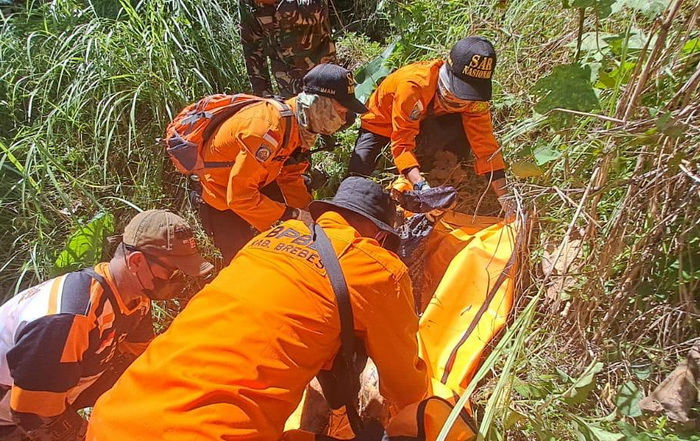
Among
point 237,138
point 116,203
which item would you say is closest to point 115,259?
point 237,138

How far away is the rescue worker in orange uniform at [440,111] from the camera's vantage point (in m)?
3.01

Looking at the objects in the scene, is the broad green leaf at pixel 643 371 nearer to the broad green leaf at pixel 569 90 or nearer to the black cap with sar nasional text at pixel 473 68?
the broad green leaf at pixel 569 90

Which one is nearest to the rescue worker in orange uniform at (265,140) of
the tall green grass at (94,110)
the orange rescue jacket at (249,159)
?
the orange rescue jacket at (249,159)

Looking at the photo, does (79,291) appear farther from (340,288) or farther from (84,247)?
(84,247)

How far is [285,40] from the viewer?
3900mm

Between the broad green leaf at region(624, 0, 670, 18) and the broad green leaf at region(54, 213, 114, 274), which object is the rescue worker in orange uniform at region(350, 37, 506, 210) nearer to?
the broad green leaf at region(624, 0, 670, 18)

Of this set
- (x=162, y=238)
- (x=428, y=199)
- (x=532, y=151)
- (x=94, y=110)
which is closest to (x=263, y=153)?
(x=162, y=238)

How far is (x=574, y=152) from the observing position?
2016 millimetres

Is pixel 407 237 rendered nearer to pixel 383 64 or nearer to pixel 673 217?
pixel 673 217

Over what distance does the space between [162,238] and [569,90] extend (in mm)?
1502

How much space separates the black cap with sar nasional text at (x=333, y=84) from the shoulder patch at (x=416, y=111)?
0.56 m

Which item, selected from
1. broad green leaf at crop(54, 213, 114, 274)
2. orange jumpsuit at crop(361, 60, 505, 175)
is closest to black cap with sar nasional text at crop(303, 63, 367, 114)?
orange jumpsuit at crop(361, 60, 505, 175)

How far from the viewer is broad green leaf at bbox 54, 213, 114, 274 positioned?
3.59 meters

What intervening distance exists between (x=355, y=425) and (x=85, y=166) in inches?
117
